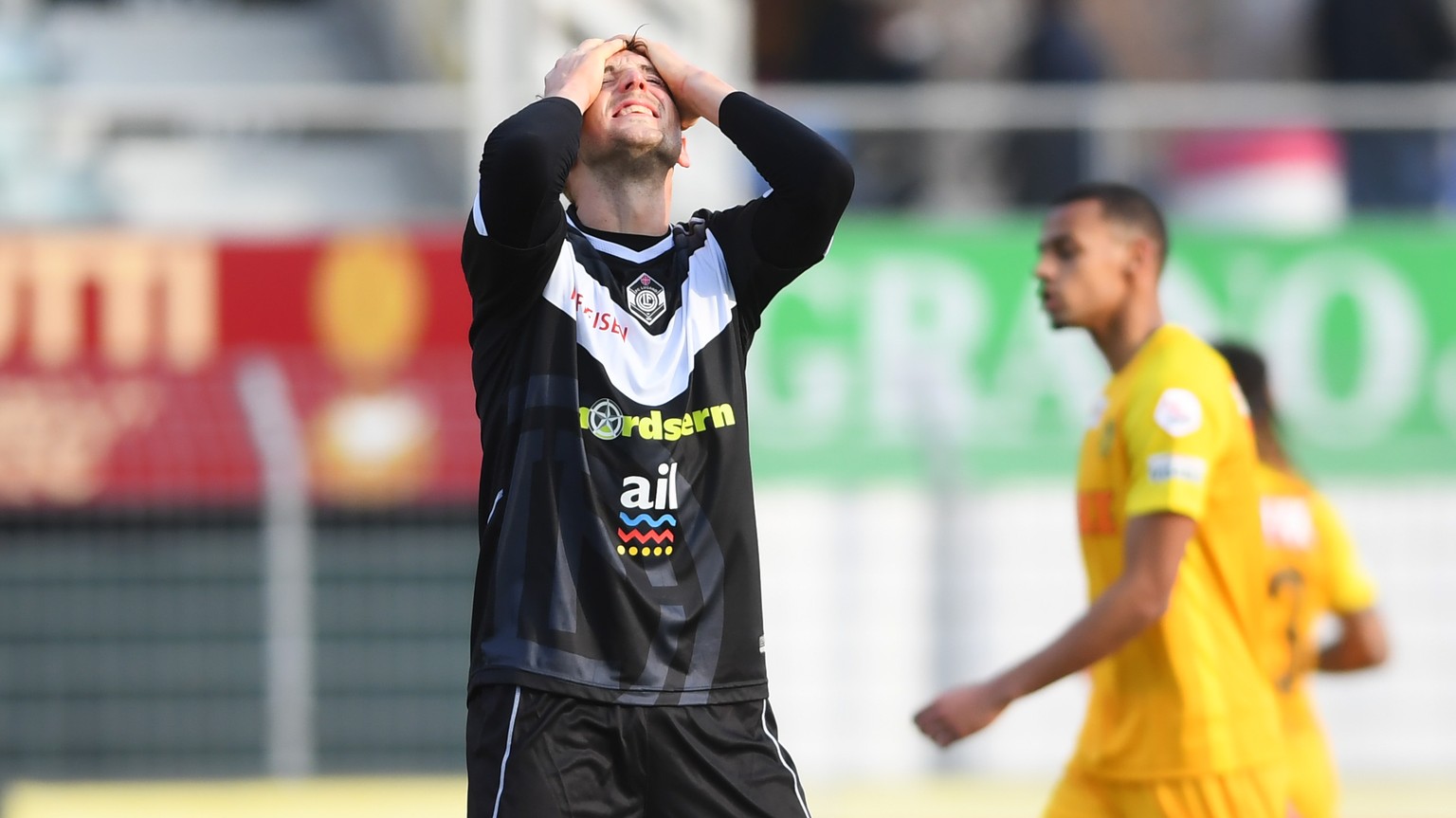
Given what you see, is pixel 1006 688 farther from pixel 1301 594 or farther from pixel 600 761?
pixel 1301 594

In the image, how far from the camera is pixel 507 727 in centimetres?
365

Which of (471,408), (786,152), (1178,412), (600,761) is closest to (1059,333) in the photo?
(471,408)

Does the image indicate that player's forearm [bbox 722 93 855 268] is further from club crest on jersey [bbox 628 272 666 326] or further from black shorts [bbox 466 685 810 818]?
black shorts [bbox 466 685 810 818]

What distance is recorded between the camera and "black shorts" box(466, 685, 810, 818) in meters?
3.61

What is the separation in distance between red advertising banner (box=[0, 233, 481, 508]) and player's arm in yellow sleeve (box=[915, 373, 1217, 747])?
190 inches

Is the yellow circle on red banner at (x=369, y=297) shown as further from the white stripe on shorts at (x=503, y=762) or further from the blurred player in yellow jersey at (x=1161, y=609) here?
the white stripe on shorts at (x=503, y=762)

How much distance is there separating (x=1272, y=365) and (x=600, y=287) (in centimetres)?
715

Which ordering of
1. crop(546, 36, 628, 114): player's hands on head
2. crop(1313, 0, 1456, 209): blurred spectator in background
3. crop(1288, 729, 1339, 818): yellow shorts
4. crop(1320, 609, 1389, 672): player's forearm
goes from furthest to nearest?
crop(1313, 0, 1456, 209): blurred spectator in background < crop(1320, 609, 1389, 672): player's forearm < crop(1288, 729, 1339, 818): yellow shorts < crop(546, 36, 628, 114): player's hands on head

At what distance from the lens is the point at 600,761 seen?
365 cm

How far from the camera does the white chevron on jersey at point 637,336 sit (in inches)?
149

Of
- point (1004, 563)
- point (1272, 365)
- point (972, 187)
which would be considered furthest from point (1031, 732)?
point (972, 187)

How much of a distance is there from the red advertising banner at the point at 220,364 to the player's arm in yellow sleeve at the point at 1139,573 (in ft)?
15.8

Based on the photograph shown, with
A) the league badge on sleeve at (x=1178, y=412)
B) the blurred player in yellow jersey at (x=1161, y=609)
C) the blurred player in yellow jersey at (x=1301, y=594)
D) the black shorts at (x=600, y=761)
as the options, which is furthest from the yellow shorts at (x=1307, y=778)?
the black shorts at (x=600, y=761)

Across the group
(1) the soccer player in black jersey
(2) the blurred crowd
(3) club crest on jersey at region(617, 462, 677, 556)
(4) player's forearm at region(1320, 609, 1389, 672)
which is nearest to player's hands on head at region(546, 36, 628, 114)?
(1) the soccer player in black jersey
